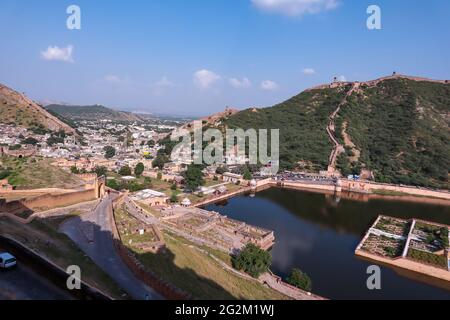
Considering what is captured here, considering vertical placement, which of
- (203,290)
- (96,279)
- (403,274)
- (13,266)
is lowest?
(403,274)

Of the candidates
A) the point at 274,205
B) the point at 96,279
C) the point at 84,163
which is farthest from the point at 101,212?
the point at 84,163

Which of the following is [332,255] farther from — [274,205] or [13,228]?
[13,228]

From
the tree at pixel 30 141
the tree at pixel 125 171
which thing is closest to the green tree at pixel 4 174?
the tree at pixel 125 171

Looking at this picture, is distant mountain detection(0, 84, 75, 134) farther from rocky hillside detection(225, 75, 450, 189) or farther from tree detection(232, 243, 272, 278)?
tree detection(232, 243, 272, 278)

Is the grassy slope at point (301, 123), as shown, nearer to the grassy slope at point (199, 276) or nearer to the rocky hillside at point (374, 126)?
the rocky hillside at point (374, 126)

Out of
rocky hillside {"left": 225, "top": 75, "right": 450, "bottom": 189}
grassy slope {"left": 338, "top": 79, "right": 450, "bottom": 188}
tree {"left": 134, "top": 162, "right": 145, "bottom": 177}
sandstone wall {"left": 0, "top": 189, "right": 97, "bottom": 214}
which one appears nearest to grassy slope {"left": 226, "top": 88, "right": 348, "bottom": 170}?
rocky hillside {"left": 225, "top": 75, "right": 450, "bottom": 189}
